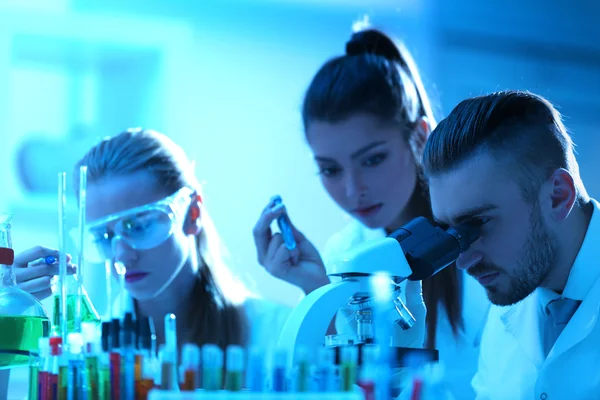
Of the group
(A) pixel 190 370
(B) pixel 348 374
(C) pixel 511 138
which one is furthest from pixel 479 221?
(A) pixel 190 370

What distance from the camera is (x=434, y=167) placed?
1.62 meters

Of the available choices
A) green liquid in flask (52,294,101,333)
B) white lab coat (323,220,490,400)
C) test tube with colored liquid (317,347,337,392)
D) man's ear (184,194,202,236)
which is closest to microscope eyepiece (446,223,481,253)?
test tube with colored liquid (317,347,337,392)

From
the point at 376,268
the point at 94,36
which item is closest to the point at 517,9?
the point at 94,36

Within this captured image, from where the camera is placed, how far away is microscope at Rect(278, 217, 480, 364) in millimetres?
1166

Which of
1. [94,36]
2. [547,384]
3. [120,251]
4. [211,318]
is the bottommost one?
[547,384]

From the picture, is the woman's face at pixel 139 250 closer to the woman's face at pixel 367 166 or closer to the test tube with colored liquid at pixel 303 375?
the woman's face at pixel 367 166

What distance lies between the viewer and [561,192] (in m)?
1.56

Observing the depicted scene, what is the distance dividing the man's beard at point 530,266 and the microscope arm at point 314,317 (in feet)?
1.49

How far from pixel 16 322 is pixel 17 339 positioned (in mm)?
Answer: 30

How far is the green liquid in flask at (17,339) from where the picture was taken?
4.29ft

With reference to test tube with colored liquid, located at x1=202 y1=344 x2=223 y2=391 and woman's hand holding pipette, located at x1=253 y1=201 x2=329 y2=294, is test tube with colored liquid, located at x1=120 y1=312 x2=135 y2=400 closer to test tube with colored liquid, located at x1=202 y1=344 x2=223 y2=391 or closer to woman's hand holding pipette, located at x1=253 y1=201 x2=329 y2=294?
test tube with colored liquid, located at x1=202 y1=344 x2=223 y2=391

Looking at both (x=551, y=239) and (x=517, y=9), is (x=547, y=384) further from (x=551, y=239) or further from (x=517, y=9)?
(x=517, y=9)

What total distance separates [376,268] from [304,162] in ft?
6.55

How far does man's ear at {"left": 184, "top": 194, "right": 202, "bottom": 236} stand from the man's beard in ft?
3.13
